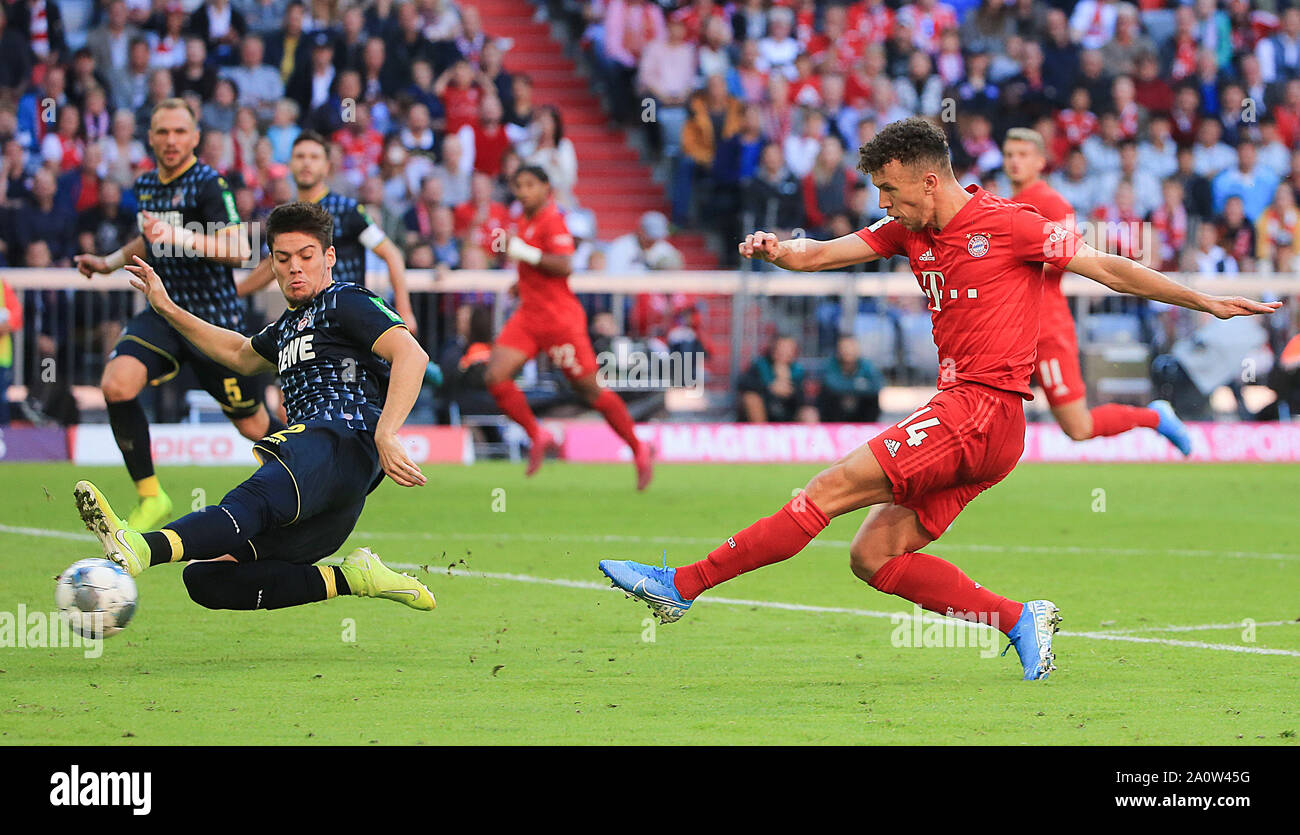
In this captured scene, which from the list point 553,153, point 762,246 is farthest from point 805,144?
point 762,246

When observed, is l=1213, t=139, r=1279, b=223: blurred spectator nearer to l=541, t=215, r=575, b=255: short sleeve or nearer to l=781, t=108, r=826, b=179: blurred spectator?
l=781, t=108, r=826, b=179: blurred spectator

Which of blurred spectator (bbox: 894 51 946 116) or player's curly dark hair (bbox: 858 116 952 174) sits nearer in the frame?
player's curly dark hair (bbox: 858 116 952 174)

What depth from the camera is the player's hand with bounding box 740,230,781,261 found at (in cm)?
670

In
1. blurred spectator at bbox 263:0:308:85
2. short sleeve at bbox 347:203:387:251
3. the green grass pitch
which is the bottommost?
the green grass pitch

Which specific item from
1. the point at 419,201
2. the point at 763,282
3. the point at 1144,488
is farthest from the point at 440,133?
the point at 1144,488

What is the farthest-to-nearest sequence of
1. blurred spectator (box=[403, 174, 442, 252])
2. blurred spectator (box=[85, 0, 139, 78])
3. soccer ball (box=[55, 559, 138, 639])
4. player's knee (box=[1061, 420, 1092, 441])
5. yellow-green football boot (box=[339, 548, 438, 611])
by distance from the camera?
blurred spectator (box=[85, 0, 139, 78]) → blurred spectator (box=[403, 174, 442, 252]) → player's knee (box=[1061, 420, 1092, 441]) → yellow-green football boot (box=[339, 548, 438, 611]) → soccer ball (box=[55, 559, 138, 639])

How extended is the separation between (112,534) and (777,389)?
12.4 meters

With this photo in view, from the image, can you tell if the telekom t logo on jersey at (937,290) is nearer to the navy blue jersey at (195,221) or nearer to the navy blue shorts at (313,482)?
the navy blue shorts at (313,482)

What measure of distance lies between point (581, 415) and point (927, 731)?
1263cm

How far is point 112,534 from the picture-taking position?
6215 millimetres

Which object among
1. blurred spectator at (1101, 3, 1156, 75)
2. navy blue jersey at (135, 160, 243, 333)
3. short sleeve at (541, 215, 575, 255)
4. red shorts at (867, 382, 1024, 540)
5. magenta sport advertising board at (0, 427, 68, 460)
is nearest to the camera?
red shorts at (867, 382, 1024, 540)

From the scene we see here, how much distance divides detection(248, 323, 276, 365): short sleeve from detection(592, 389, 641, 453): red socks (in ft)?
23.4

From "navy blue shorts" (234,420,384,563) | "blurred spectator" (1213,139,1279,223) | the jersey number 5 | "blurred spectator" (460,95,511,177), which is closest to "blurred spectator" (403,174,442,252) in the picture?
"blurred spectator" (460,95,511,177)

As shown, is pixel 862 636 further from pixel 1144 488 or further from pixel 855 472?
pixel 1144 488
